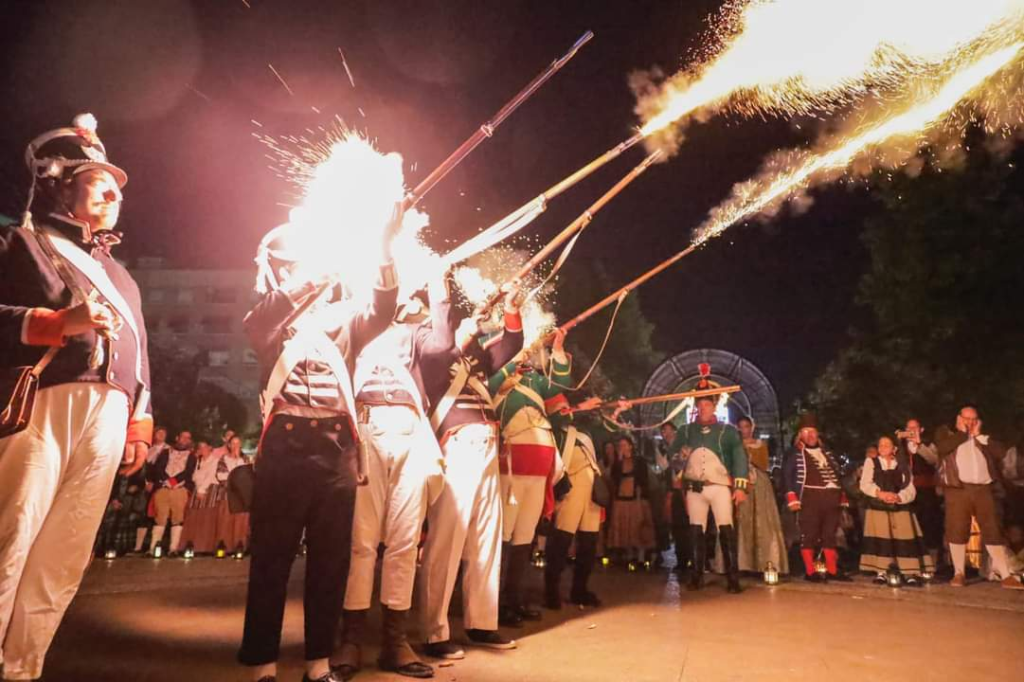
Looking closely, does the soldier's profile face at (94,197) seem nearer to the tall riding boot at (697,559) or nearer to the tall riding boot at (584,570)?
the tall riding boot at (584,570)

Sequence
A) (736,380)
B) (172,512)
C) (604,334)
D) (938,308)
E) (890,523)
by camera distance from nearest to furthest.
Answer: (890,523)
(172,512)
(938,308)
(736,380)
(604,334)

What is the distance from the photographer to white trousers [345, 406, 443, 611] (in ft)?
14.5

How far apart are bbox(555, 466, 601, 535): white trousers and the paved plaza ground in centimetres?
74

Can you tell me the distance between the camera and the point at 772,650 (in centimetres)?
504

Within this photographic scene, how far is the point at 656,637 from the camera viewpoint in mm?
5414

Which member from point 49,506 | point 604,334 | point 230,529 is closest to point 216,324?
point 604,334

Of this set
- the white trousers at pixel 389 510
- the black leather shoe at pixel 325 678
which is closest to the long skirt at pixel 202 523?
the white trousers at pixel 389 510

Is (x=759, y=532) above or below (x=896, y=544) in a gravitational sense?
above

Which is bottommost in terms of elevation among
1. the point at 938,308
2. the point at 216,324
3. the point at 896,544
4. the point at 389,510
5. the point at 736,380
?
the point at 896,544

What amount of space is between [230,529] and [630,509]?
6.35 meters

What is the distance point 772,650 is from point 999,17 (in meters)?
5.38

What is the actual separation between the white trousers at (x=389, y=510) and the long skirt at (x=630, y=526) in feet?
24.0

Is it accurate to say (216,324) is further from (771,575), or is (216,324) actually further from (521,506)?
(521,506)

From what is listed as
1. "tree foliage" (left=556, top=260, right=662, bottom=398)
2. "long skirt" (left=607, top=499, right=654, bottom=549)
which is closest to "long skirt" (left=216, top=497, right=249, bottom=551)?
"long skirt" (left=607, top=499, right=654, bottom=549)
